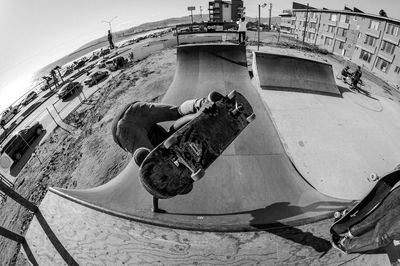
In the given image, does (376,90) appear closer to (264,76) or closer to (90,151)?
(264,76)

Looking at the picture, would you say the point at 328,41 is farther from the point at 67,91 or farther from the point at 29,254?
the point at 29,254

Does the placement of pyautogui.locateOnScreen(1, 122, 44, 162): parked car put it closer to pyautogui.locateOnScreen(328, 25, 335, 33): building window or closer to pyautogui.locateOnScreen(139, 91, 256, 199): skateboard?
pyautogui.locateOnScreen(139, 91, 256, 199): skateboard

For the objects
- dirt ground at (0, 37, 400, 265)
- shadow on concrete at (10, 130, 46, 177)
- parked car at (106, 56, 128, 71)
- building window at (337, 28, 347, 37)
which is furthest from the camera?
building window at (337, 28, 347, 37)

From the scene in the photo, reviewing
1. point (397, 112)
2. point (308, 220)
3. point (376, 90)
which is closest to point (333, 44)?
point (376, 90)

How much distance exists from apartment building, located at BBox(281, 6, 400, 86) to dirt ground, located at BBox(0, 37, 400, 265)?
43.2 feet

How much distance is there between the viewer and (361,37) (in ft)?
123

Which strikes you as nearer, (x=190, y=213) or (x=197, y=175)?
(x=197, y=175)

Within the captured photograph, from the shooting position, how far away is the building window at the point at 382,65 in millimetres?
31250

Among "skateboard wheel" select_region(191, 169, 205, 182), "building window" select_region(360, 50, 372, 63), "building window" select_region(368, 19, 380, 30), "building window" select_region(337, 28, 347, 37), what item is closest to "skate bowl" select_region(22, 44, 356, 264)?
"skateboard wheel" select_region(191, 169, 205, 182)

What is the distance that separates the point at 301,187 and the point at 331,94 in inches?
470

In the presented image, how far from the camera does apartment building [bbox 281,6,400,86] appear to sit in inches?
1196

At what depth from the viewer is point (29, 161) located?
15.9 m

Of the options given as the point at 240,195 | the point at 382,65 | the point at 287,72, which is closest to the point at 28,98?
the point at 287,72

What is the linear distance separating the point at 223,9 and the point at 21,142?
72137 millimetres
